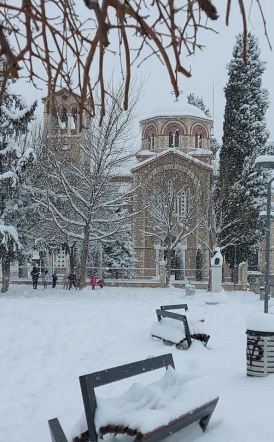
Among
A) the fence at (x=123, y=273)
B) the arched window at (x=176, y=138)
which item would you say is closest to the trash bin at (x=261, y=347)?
the fence at (x=123, y=273)

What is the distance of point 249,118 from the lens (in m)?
36.0

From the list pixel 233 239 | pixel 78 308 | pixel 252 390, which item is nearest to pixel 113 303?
pixel 78 308

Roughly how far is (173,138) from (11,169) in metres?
22.5

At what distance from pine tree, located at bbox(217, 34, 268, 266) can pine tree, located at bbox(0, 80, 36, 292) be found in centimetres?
1338

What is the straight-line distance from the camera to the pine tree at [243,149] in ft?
108

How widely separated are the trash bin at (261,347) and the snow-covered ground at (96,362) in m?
0.15

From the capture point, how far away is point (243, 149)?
116 feet

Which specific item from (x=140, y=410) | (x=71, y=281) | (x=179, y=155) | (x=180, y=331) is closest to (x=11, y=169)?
(x=71, y=281)

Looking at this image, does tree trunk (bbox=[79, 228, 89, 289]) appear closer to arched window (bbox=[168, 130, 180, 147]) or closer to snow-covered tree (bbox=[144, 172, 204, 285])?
snow-covered tree (bbox=[144, 172, 204, 285])

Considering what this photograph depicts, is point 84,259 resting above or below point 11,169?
below

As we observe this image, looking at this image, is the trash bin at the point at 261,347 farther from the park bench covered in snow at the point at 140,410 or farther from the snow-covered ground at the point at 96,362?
the park bench covered in snow at the point at 140,410

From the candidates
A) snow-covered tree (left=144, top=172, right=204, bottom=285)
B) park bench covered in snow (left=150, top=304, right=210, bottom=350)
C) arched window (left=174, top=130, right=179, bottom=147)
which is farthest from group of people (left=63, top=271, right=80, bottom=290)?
arched window (left=174, top=130, right=179, bottom=147)

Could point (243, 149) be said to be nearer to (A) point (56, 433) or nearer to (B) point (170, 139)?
(B) point (170, 139)

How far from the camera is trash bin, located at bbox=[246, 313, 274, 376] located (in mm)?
6844
